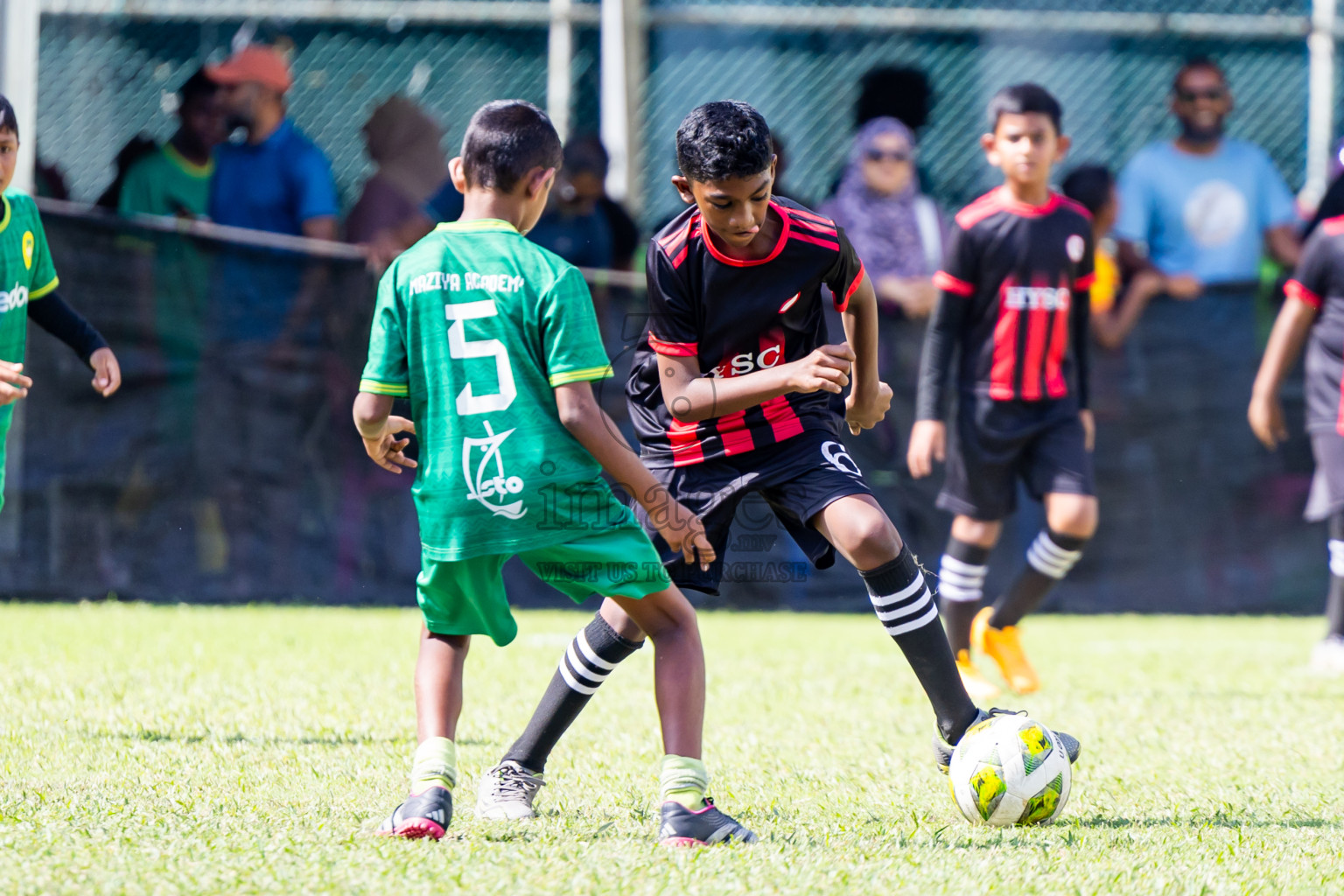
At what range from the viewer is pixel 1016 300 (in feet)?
17.9

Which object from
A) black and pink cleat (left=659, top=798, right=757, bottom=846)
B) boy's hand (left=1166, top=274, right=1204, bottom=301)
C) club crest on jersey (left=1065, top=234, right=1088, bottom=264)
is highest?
club crest on jersey (left=1065, top=234, right=1088, bottom=264)

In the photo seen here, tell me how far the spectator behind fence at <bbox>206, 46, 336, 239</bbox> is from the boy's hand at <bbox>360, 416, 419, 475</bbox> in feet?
16.8

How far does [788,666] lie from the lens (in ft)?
19.4

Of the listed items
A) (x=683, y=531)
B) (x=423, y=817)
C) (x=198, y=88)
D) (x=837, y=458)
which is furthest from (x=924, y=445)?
(x=198, y=88)

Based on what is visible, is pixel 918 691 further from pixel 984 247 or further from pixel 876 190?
pixel 876 190

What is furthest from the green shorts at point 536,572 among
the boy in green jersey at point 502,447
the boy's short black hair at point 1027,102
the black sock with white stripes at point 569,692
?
the boy's short black hair at point 1027,102

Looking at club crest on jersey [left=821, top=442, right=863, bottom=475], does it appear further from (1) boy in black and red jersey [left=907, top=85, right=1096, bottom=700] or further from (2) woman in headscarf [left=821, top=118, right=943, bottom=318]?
(2) woman in headscarf [left=821, top=118, right=943, bottom=318]

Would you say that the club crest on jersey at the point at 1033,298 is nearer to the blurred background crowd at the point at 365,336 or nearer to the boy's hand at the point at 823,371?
the blurred background crowd at the point at 365,336

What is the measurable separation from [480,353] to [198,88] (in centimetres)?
581

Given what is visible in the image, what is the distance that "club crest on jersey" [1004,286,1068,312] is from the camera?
544cm

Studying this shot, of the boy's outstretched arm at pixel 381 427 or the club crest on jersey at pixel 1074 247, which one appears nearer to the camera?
the boy's outstretched arm at pixel 381 427

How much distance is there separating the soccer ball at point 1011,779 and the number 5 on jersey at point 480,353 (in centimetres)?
132

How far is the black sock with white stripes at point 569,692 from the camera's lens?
11.2ft

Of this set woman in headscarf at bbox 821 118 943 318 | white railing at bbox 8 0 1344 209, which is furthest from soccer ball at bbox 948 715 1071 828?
white railing at bbox 8 0 1344 209
